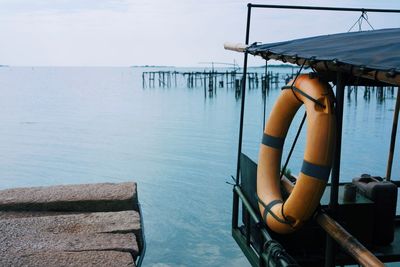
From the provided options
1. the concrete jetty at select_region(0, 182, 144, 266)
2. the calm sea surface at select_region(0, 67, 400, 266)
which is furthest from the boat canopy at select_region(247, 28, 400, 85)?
the calm sea surface at select_region(0, 67, 400, 266)

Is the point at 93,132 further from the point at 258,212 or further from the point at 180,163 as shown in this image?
the point at 258,212

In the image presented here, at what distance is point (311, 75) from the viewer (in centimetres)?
352

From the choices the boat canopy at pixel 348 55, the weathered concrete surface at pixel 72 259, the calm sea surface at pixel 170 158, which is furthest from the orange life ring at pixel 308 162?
the calm sea surface at pixel 170 158

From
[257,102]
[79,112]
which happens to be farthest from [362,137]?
[79,112]

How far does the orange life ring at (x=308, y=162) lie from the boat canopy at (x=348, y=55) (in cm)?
20

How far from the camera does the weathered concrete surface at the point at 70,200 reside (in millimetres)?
6383

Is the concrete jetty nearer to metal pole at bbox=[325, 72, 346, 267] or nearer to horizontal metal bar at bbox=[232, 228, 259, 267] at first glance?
horizontal metal bar at bbox=[232, 228, 259, 267]

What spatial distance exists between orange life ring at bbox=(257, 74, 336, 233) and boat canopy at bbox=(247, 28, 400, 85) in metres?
0.20

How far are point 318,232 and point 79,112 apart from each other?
3594cm

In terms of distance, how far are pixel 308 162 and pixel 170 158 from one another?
16.2 meters

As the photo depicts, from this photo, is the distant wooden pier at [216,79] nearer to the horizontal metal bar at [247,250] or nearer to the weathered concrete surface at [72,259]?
the horizontal metal bar at [247,250]

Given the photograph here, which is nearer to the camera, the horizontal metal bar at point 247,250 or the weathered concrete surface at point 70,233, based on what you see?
the horizontal metal bar at point 247,250

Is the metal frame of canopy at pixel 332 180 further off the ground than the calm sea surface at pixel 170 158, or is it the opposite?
the metal frame of canopy at pixel 332 180

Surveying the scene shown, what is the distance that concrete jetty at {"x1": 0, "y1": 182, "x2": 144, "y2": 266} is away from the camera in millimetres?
4801
